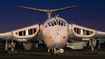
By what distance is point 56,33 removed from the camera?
19281mm

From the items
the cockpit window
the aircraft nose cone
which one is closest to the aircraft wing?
the cockpit window

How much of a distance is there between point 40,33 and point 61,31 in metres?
5.97

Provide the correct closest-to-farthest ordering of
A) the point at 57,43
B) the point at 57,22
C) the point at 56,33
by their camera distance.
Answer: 1. the point at 56,33
2. the point at 57,43
3. the point at 57,22

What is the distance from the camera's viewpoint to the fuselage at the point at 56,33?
63.6ft

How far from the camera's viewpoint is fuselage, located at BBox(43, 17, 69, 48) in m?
19.4

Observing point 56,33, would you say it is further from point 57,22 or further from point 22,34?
point 22,34

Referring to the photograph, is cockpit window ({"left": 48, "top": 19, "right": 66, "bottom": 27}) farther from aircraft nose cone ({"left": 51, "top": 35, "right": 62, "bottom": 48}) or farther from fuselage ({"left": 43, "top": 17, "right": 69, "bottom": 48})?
aircraft nose cone ({"left": 51, "top": 35, "right": 62, "bottom": 48})

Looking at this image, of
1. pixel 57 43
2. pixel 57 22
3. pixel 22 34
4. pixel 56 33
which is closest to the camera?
pixel 56 33

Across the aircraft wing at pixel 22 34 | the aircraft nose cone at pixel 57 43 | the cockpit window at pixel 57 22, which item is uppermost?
the cockpit window at pixel 57 22

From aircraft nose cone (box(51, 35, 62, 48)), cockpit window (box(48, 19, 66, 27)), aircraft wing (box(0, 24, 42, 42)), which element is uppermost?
cockpit window (box(48, 19, 66, 27))

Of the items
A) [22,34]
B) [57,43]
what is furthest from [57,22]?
[22,34]

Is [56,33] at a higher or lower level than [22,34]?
lower

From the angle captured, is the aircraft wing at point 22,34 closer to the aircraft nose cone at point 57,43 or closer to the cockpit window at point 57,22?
the cockpit window at point 57,22

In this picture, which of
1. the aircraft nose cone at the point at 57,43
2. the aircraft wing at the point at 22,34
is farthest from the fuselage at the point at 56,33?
the aircraft wing at the point at 22,34
